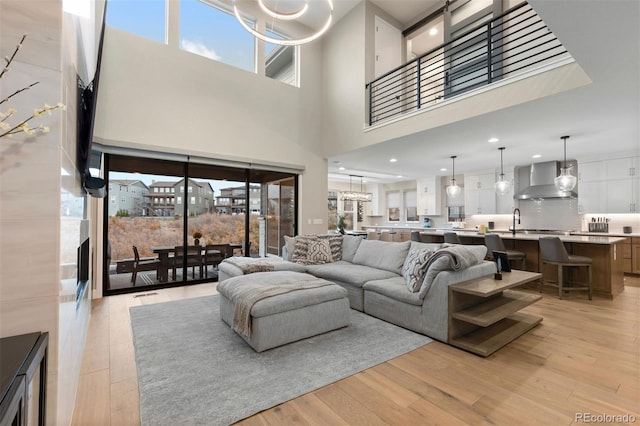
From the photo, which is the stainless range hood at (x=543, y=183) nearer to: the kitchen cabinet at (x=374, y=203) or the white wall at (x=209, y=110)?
the white wall at (x=209, y=110)

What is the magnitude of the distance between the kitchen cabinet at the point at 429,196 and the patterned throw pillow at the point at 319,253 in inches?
240

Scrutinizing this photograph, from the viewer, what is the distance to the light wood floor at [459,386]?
1771mm

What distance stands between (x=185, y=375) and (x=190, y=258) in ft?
11.3

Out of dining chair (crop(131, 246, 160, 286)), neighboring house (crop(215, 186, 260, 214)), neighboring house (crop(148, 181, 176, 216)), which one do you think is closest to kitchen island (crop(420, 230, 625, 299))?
neighboring house (crop(215, 186, 260, 214))

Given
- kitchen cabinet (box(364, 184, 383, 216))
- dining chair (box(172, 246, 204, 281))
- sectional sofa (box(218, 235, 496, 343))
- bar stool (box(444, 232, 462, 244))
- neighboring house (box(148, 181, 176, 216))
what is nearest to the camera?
sectional sofa (box(218, 235, 496, 343))

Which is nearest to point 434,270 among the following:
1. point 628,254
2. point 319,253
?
point 319,253

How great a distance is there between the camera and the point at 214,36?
5574mm

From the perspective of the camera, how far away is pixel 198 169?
5453mm

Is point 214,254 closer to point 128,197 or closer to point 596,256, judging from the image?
point 128,197

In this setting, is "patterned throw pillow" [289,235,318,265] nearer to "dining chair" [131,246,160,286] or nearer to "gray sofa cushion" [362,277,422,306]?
"gray sofa cushion" [362,277,422,306]

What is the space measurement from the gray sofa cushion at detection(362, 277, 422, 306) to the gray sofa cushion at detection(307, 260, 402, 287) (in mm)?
139

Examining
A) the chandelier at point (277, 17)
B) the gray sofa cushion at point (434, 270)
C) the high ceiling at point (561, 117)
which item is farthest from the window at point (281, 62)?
the gray sofa cushion at point (434, 270)

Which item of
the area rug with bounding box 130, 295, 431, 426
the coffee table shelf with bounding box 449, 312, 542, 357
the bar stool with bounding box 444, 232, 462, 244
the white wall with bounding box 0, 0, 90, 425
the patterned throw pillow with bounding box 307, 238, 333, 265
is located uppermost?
the white wall with bounding box 0, 0, 90, 425

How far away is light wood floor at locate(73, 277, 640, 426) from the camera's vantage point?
Answer: 1.77 meters
